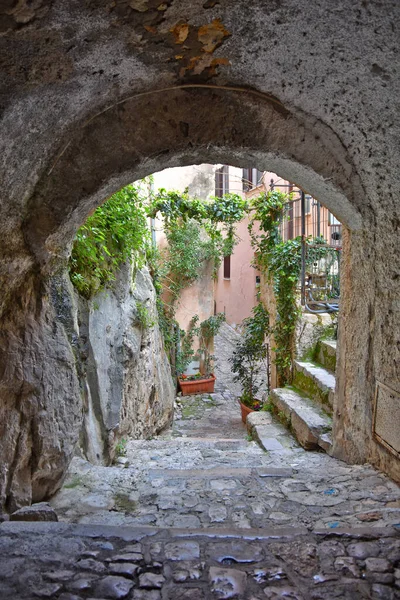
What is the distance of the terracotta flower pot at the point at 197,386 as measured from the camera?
36.2 feet

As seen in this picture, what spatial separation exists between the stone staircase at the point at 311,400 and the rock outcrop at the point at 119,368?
6.18 feet

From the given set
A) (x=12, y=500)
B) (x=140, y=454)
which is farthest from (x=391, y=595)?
(x=140, y=454)

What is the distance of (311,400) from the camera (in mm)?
5727

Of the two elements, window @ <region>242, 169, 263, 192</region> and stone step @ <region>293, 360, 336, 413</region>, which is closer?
stone step @ <region>293, 360, 336, 413</region>

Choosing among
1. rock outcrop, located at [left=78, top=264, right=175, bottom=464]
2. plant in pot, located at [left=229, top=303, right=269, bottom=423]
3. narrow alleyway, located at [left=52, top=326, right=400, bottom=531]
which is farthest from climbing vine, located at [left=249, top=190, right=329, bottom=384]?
narrow alleyway, located at [left=52, top=326, right=400, bottom=531]

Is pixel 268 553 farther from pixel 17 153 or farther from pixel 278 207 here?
pixel 278 207

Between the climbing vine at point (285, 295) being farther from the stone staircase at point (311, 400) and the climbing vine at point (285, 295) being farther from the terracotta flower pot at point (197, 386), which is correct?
the terracotta flower pot at point (197, 386)

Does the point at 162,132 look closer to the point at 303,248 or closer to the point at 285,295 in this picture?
the point at 303,248

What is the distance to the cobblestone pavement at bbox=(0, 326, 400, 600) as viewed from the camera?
67.3 inches

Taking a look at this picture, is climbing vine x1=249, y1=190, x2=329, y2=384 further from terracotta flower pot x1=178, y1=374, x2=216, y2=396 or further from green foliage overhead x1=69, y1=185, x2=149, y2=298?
terracotta flower pot x1=178, y1=374, x2=216, y2=396

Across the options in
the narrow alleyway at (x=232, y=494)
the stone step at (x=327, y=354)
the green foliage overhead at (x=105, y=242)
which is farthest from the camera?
the stone step at (x=327, y=354)

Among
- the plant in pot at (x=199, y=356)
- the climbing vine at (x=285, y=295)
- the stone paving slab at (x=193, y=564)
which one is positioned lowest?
the plant in pot at (x=199, y=356)

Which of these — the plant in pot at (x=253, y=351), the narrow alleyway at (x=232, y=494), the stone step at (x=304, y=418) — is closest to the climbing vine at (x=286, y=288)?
the stone step at (x=304, y=418)

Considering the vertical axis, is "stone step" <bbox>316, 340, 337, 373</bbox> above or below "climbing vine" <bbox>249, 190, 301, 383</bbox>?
below
